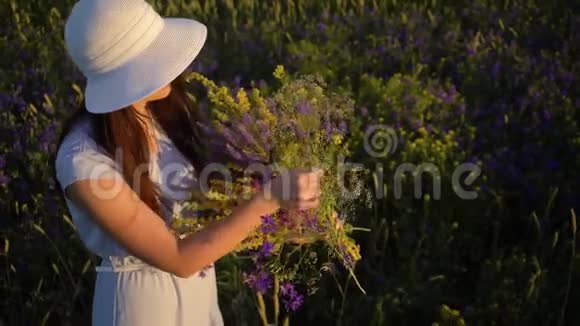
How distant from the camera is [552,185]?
3938mm

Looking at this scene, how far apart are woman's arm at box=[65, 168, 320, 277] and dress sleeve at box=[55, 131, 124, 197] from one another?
0.02 m

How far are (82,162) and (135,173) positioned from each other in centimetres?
18

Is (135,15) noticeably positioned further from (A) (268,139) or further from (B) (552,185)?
(B) (552,185)

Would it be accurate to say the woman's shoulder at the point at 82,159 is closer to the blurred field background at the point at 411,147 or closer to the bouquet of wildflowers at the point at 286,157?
the bouquet of wildflowers at the point at 286,157

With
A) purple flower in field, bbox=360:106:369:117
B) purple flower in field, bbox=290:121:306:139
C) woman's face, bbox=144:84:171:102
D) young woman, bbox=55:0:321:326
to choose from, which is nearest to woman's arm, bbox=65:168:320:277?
young woman, bbox=55:0:321:326

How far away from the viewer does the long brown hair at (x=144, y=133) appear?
215cm

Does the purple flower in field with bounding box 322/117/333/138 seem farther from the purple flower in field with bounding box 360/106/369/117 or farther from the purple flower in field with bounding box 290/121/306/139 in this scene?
the purple flower in field with bounding box 360/106/369/117

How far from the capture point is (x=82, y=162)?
2068 mm

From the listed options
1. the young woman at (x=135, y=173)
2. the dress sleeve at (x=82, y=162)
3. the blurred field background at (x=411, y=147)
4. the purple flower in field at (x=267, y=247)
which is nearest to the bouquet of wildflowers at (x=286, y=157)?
the purple flower in field at (x=267, y=247)

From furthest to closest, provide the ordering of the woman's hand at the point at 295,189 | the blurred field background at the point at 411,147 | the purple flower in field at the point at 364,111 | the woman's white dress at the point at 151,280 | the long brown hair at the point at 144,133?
the purple flower in field at the point at 364,111 < the blurred field background at the point at 411,147 < the woman's white dress at the point at 151,280 < the long brown hair at the point at 144,133 < the woman's hand at the point at 295,189

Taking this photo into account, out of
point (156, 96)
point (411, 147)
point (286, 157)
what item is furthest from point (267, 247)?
point (411, 147)

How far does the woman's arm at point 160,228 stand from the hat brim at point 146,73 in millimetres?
191

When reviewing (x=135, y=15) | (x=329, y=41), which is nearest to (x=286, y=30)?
(x=329, y=41)

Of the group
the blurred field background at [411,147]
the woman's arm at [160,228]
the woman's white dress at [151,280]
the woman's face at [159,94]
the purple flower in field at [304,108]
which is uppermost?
the purple flower in field at [304,108]
